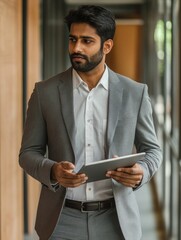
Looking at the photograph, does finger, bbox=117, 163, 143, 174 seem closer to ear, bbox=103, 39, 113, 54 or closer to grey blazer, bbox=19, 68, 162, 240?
grey blazer, bbox=19, 68, 162, 240

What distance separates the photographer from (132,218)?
2135mm

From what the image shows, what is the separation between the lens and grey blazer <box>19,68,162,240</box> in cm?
203

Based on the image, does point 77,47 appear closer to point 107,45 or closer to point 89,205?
point 107,45

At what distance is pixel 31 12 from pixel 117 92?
2676 mm

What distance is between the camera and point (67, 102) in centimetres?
206

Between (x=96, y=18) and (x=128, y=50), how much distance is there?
1079cm

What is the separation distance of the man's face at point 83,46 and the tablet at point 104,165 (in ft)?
1.12

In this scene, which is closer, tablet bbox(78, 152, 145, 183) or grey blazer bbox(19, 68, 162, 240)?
tablet bbox(78, 152, 145, 183)

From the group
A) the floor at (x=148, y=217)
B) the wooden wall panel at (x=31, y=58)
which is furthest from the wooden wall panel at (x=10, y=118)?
the floor at (x=148, y=217)

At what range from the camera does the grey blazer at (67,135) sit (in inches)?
79.7

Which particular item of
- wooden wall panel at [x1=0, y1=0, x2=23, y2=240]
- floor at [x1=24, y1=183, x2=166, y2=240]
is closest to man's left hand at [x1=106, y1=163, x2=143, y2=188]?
wooden wall panel at [x1=0, y1=0, x2=23, y2=240]

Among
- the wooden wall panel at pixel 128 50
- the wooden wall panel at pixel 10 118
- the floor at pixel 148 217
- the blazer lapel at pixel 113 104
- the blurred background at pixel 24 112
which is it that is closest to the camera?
the blazer lapel at pixel 113 104

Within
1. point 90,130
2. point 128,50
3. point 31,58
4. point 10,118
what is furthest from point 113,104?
point 128,50

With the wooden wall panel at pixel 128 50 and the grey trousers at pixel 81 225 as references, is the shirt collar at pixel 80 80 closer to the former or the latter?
the grey trousers at pixel 81 225
